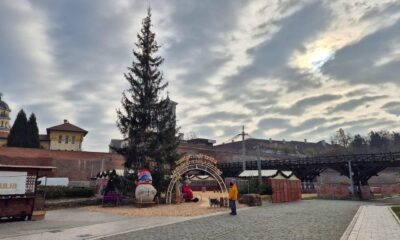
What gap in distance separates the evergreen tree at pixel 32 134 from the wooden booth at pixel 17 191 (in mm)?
45429

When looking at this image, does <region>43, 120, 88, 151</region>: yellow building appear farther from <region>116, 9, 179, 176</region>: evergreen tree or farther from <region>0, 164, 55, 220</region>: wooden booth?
<region>0, 164, 55, 220</region>: wooden booth

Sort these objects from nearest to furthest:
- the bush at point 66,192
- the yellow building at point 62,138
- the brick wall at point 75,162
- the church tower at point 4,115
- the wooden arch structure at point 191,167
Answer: the bush at point 66,192 < the wooden arch structure at point 191,167 < the brick wall at point 75,162 < the yellow building at point 62,138 < the church tower at point 4,115

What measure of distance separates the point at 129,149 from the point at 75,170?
3146cm

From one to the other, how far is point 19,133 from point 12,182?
46.6 m

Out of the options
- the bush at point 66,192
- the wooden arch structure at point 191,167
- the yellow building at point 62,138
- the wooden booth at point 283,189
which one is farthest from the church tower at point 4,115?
the wooden booth at point 283,189

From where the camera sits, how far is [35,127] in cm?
5775

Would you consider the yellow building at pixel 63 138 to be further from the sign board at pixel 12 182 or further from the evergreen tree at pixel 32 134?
the sign board at pixel 12 182

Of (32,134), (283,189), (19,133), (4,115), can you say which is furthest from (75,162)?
(4,115)

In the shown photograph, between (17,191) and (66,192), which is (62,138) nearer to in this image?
(66,192)

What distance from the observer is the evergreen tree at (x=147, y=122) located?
26.8 m

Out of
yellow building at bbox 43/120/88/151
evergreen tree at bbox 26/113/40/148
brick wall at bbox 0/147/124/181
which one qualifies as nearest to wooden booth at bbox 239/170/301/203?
brick wall at bbox 0/147/124/181

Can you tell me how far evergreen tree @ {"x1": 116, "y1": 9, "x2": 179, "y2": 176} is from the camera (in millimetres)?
26750

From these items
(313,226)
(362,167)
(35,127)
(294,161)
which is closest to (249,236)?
(313,226)

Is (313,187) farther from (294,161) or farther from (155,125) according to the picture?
(155,125)
